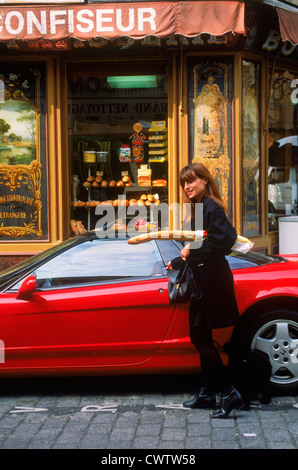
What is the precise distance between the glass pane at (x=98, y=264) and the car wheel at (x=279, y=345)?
97 cm

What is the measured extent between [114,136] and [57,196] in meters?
1.40

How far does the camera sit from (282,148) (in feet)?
32.4

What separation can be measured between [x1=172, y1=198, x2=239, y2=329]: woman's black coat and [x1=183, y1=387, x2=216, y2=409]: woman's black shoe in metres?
0.54

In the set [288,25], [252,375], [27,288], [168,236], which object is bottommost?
[252,375]

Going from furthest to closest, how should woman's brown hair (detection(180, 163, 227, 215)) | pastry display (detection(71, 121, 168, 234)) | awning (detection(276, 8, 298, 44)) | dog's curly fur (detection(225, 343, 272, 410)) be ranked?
pastry display (detection(71, 121, 168, 234)) < awning (detection(276, 8, 298, 44)) < dog's curly fur (detection(225, 343, 272, 410)) < woman's brown hair (detection(180, 163, 227, 215))

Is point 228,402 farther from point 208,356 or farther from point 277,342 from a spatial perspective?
point 277,342

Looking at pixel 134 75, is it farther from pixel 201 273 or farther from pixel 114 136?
pixel 201 273

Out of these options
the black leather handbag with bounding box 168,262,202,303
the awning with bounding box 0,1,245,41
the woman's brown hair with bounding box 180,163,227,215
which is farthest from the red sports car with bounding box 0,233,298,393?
the awning with bounding box 0,1,245,41

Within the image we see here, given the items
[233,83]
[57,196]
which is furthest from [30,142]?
[233,83]

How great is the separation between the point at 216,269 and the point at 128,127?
5451mm

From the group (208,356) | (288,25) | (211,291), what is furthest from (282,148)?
(208,356)

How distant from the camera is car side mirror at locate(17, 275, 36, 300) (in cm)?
428

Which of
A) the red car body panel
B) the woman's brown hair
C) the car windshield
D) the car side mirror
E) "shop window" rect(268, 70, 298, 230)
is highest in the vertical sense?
"shop window" rect(268, 70, 298, 230)

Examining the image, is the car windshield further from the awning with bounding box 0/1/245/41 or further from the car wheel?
the awning with bounding box 0/1/245/41
